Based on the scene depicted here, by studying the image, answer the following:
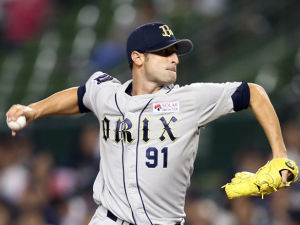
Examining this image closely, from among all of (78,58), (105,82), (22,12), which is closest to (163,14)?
(78,58)

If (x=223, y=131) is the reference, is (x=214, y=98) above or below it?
above

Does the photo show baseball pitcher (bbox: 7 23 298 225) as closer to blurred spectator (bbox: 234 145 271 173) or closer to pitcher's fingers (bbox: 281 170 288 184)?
pitcher's fingers (bbox: 281 170 288 184)

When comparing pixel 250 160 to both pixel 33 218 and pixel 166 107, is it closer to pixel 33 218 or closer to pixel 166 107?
pixel 33 218

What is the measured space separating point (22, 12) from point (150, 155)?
8.46 m

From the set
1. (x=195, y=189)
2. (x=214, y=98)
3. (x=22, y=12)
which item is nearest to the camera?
(x=214, y=98)

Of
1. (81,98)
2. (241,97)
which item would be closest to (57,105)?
(81,98)

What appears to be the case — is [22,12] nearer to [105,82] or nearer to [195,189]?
[195,189]

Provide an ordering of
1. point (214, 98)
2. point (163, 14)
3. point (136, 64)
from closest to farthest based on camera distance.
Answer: point (214, 98) → point (136, 64) → point (163, 14)

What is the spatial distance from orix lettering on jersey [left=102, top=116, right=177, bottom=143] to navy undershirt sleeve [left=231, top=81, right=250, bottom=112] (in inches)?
15.0

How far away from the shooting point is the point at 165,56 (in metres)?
4.83

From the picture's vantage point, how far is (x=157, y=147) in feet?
15.2

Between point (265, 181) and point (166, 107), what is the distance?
0.79 meters

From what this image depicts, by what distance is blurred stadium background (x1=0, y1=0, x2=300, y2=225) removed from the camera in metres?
7.95

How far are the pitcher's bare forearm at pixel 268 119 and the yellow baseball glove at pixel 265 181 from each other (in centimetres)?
9
